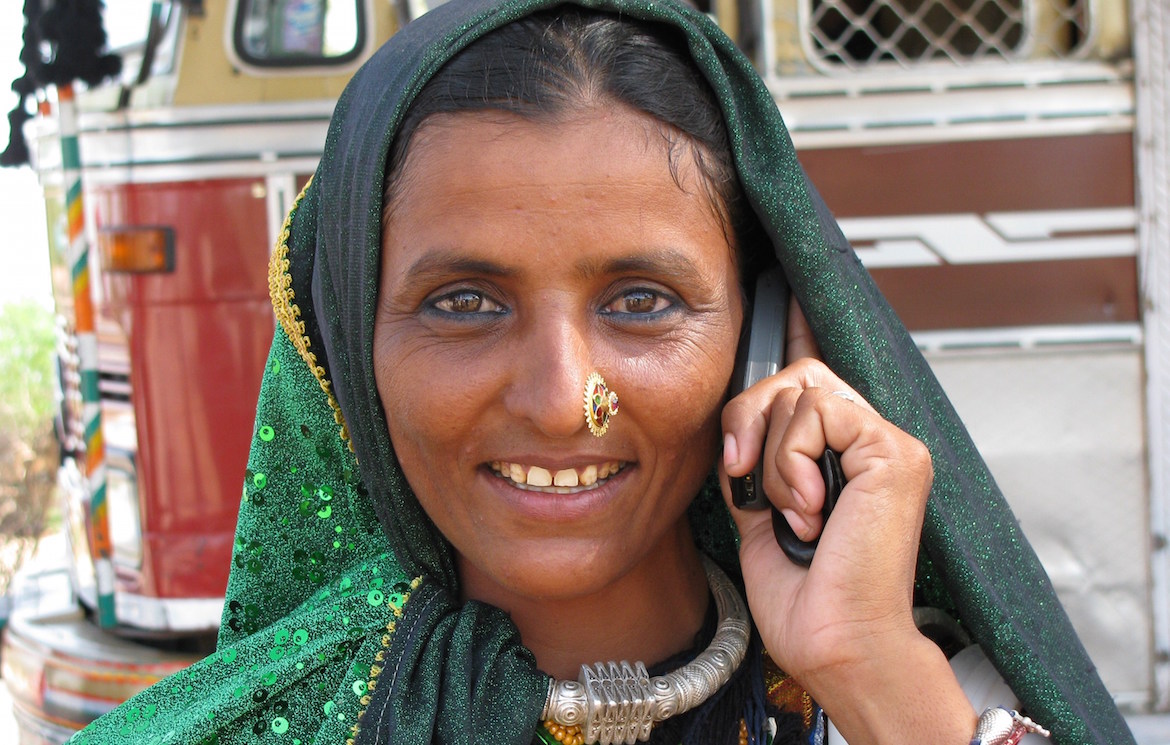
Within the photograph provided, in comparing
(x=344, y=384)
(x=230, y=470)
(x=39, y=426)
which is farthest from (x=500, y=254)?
(x=39, y=426)

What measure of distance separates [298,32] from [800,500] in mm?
2538

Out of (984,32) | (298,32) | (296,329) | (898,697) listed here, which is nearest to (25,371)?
(298,32)

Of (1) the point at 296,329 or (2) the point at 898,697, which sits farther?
(1) the point at 296,329

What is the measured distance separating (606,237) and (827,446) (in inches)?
15.0

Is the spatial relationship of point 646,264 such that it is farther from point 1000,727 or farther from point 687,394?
point 1000,727

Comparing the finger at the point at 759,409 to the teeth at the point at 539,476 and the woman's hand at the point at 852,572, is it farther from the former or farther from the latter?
the teeth at the point at 539,476

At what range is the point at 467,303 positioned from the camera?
138cm

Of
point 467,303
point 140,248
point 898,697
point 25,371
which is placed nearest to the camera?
point 898,697

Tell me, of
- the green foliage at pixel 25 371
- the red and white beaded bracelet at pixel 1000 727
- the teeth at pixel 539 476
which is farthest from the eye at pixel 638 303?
the green foliage at pixel 25 371

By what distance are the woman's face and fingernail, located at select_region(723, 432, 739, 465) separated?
57 millimetres

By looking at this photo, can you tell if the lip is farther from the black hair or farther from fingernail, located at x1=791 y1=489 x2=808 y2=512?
the black hair

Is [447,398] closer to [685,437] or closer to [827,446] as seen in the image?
[685,437]

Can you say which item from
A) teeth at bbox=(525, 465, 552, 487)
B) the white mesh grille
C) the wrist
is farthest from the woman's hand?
the white mesh grille

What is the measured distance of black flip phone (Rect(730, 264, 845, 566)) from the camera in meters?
1.32
